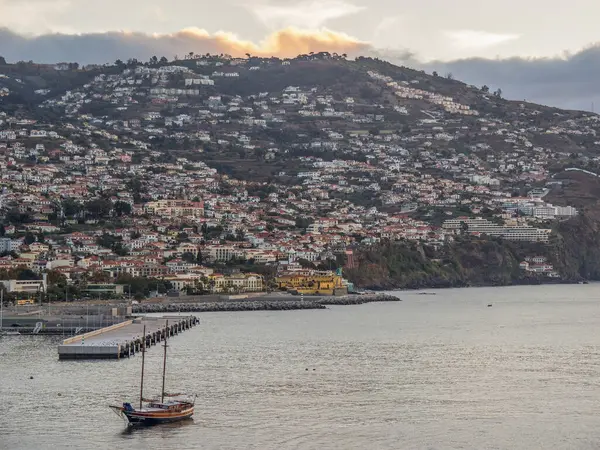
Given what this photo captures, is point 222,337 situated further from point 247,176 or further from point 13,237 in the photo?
point 247,176

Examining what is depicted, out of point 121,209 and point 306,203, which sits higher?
point 306,203

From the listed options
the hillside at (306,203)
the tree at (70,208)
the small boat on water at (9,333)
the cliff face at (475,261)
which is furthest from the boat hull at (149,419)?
the tree at (70,208)

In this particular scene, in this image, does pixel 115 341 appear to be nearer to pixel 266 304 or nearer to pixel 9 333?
pixel 9 333

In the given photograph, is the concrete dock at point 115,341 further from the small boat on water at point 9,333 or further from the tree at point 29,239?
the tree at point 29,239

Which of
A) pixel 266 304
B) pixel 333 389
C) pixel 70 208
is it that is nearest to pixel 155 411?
pixel 333 389

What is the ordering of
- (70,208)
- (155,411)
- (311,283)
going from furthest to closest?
1. (70,208)
2. (311,283)
3. (155,411)

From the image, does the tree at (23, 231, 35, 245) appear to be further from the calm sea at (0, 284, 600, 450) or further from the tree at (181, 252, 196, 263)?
the calm sea at (0, 284, 600, 450)
